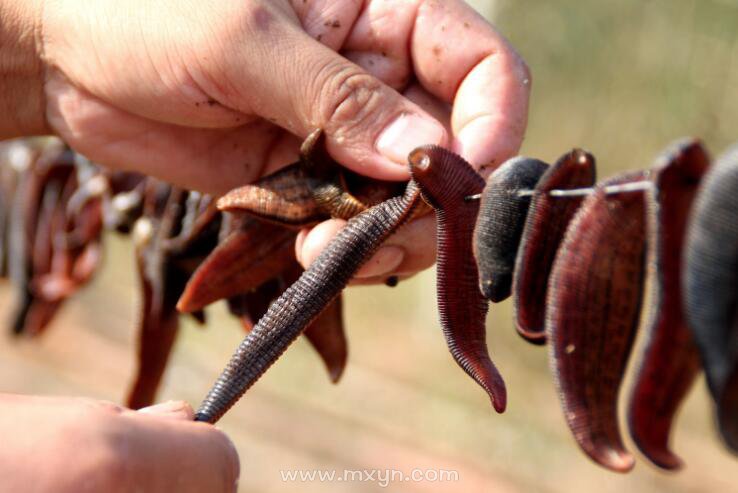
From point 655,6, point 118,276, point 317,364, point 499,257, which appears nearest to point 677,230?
point 499,257

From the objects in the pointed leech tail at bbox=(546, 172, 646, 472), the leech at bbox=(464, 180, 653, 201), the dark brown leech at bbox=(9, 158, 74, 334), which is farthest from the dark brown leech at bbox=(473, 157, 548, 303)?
the dark brown leech at bbox=(9, 158, 74, 334)

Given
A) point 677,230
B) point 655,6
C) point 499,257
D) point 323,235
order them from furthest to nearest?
point 655,6 → point 323,235 → point 499,257 → point 677,230

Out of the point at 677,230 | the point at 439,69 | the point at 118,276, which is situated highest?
the point at 677,230

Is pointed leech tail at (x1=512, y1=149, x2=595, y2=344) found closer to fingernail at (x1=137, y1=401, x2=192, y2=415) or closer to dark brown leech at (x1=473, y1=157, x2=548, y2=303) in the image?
dark brown leech at (x1=473, y1=157, x2=548, y2=303)

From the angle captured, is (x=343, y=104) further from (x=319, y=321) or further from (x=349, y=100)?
(x=319, y=321)

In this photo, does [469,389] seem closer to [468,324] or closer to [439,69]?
[439,69]

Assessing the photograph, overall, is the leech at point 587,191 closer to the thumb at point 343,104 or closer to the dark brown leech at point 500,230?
the dark brown leech at point 500,230

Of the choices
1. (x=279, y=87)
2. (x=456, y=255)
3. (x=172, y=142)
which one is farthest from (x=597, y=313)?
(x=172, y=142)

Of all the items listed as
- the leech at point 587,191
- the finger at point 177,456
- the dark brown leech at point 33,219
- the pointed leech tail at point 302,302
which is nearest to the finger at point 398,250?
the pointed leech tail at point 302,302
